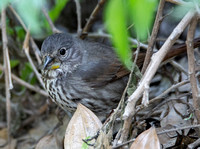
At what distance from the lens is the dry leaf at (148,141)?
1.96m

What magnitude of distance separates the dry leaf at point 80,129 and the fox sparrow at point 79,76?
0.56m

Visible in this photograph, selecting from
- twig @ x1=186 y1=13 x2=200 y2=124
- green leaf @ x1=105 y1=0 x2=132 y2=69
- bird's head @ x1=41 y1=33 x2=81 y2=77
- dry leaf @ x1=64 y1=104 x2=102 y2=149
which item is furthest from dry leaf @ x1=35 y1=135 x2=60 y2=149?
green leaf @ x1=105 y1=0 x2=132 y2=69

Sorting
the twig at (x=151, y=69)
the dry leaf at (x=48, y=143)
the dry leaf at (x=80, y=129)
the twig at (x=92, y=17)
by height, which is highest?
the twig at (x=92, y=17)

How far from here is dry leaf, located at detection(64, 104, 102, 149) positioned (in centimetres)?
221

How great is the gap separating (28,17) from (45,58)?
1.60 metres

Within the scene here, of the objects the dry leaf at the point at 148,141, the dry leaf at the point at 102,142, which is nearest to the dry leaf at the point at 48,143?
the dry leaf at the point at 102,142

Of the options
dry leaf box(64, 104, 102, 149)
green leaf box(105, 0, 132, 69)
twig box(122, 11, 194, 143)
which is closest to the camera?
green leaf box(105, 0, 132, 69)

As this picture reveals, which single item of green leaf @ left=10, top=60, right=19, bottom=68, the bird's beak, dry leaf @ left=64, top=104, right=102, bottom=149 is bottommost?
dry leaf @ left=64, top=104, right=102, bottom=149

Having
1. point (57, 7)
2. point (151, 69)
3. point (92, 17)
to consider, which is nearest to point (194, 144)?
point (151, 69)

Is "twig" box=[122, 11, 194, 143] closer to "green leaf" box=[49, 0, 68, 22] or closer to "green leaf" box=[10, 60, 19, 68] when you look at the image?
"green leaf" box=[49, 0, 68, 22]

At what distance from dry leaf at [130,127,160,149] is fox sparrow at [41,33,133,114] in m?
0.89

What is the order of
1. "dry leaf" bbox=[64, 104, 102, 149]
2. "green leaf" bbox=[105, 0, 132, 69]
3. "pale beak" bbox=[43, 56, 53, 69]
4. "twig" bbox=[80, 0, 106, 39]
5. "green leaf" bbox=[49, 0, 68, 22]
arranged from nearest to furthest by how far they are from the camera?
"green leaf" bbox=[105, 0, 132, 69] < "dry leaf" bbox=[64, 104, 102, 149] < "pale beak" bbox=[43, 56, 53, 69] < "twig" bbox=[80, 0, 106, 39] < "green leaf" bbox=[49, 0, 68, 22]

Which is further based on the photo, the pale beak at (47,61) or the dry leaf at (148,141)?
the pale beak at (47,61)

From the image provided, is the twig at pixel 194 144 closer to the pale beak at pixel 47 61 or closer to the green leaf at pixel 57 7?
the pale beak at pixel 47 61
